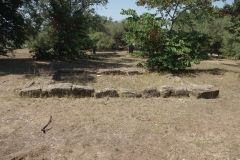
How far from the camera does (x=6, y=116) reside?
169 inches

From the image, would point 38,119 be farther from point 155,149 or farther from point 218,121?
point 218,121

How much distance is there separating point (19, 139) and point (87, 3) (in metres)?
17.8

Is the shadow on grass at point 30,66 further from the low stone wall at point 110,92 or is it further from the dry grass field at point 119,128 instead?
the low stone wall at point 110,92

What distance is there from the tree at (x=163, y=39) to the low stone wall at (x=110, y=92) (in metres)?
3.10

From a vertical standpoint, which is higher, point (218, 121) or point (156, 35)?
point (156, 35)

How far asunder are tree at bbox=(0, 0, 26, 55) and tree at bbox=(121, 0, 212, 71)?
599 cm

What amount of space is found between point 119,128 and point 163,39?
6.17 metres

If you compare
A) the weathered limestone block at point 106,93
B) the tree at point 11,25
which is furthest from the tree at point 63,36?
the weathered limestone block at point 106,93

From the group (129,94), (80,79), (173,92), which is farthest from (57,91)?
(173,92)

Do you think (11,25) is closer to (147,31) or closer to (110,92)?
(147,31)

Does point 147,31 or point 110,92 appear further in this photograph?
point 147,31

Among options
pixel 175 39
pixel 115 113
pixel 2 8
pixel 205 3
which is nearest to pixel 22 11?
pixel 2 8

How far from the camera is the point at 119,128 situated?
3896mm

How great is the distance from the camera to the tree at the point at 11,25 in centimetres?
1085
